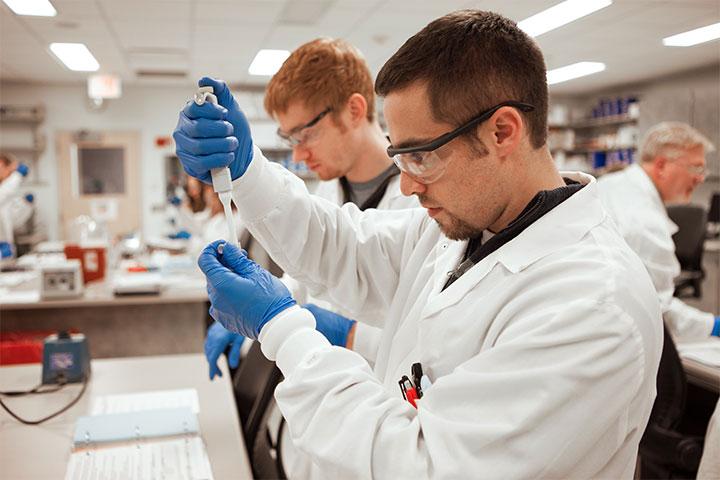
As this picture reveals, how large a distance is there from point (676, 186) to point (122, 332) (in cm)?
292

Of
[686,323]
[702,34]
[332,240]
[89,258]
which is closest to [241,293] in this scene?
[332,240]

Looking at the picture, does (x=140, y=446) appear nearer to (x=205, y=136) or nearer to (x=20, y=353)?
(x=205, y=136)

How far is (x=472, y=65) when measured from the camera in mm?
915

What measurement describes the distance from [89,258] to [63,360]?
76.0 inches

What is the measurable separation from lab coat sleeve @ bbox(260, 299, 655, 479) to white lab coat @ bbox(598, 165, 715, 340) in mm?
1691

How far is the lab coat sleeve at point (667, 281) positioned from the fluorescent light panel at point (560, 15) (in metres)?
1.44

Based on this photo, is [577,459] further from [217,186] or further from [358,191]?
[358,191]

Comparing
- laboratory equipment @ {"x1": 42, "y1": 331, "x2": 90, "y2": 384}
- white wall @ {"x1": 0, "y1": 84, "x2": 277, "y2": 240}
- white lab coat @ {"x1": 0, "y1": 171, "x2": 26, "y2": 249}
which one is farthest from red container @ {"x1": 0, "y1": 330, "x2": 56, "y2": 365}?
white wall @ {"x1": 0, "y1": 84, "x2": 277, "y2": 240}

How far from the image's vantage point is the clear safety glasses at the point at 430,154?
92 centimetres

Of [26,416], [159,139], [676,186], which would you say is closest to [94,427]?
[26,416]

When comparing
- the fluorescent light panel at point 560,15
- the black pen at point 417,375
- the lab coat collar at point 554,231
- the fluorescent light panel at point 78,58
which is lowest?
the black pen at point 417,375

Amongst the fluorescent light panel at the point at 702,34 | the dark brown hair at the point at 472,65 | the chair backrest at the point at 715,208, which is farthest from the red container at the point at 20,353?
the chair backrest at the point at 715,208

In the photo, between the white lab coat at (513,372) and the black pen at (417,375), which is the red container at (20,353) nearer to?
the white lab coat at (513,372)

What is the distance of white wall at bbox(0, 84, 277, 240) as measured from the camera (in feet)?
25.5
